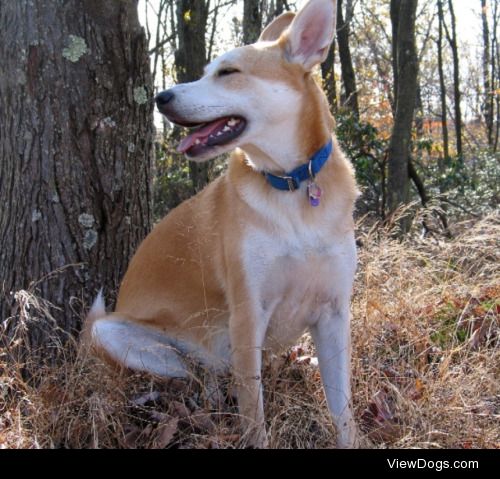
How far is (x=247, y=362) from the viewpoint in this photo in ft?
9.40

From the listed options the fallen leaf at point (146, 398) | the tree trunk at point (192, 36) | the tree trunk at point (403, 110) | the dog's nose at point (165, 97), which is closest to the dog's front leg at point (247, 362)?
the fallen leaf at point (146, 398)

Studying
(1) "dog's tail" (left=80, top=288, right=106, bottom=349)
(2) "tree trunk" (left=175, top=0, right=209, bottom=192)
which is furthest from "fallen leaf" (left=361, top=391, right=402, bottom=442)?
(2) "tree trunk" (left=175, top=0, right=209, bottom=192)

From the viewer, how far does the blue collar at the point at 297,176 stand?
2.91m

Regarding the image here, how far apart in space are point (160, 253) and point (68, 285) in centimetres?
57

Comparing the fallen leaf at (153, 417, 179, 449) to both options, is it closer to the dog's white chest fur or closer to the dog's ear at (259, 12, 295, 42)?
the dog's white chest fur

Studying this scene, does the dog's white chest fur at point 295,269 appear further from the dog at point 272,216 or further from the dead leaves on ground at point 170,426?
the dead leaves on ground at point 170,426

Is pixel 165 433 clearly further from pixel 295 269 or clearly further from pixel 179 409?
pixel 295 269

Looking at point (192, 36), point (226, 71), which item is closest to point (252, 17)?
point (192, 36)

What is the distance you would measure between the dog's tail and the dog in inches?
8.9

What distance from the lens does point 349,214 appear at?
2.99m

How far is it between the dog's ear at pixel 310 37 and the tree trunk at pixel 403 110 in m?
4.70

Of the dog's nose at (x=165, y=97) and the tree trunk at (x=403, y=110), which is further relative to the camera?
the tree trunk at (x=403, y=110)

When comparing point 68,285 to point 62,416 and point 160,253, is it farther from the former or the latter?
point 62,416
